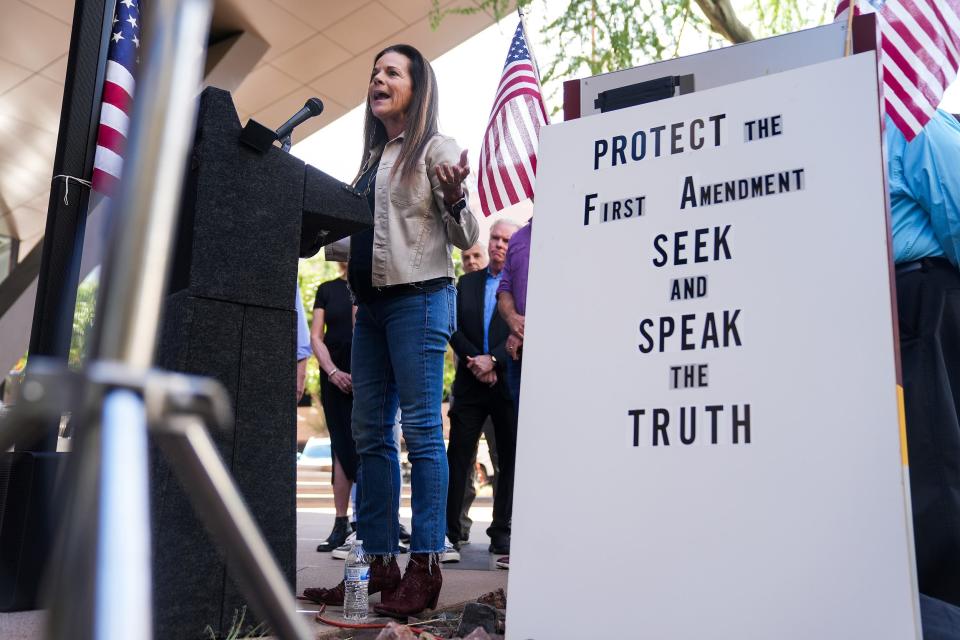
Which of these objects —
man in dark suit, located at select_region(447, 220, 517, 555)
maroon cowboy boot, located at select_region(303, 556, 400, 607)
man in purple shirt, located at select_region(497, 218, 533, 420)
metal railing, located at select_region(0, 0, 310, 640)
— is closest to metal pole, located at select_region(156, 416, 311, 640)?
metal railing, located at select_region(0, 0, 310, 640)

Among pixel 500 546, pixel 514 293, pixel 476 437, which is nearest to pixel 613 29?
pixel 514 293

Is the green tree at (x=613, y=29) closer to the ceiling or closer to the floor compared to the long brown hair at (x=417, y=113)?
closer to the ceiling

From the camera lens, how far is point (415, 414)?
9.09 ft

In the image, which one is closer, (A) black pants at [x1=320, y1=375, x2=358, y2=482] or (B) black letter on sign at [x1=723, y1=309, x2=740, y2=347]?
(B) black letter on sign at [x1=723, y1=309, x2=740, y2=347]

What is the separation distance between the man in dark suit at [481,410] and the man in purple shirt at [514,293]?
6.8 inches

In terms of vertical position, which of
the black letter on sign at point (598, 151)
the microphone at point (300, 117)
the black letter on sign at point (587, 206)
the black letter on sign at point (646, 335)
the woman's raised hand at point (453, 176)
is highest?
the microphone at point (300, 117)

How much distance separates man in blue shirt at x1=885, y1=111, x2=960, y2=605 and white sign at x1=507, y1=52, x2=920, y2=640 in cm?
127

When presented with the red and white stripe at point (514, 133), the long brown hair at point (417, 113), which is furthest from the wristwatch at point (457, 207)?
the red and white stripe at point (514, 133)

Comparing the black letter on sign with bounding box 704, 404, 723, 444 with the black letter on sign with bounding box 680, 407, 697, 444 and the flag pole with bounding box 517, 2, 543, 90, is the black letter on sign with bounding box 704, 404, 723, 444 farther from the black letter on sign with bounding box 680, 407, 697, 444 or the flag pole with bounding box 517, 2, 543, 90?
the flag pole with bounding box 517, 2, 543, 90

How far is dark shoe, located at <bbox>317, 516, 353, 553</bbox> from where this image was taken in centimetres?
504

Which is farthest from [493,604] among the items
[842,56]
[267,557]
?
[267,557]

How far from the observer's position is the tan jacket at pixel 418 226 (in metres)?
2.79

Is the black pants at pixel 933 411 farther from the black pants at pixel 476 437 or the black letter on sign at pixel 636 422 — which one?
the black pants at pixel 476 437

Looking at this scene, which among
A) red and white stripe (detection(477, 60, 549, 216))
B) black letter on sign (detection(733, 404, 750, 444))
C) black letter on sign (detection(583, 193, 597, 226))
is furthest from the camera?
red and white stripe (detection(477, 60, 549, 216))
